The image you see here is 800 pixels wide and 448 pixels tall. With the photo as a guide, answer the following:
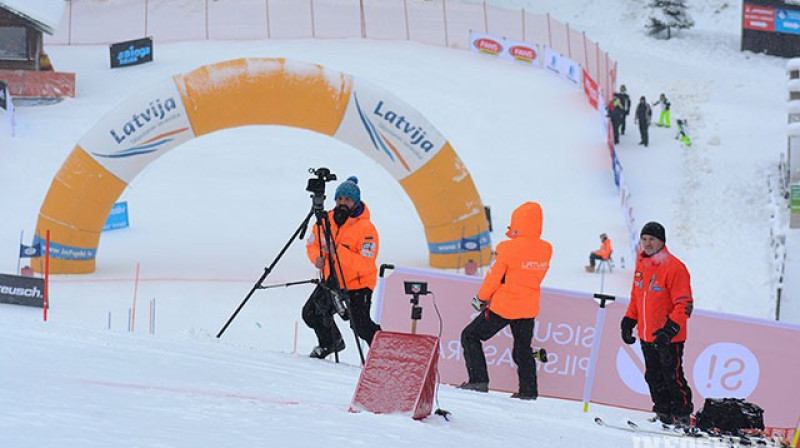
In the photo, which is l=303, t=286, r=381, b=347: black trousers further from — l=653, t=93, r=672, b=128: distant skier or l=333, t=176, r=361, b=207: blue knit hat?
l=653, t=93, r=672, b=128: distant skier

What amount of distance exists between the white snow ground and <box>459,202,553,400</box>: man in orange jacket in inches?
17.7

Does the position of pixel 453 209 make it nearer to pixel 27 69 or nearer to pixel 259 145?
pixel 259 145

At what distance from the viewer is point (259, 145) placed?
25938mm

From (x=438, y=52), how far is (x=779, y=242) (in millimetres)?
19325

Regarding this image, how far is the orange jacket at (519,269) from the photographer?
24.9 ft

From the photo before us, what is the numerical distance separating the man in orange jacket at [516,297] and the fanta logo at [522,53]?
26811 mm

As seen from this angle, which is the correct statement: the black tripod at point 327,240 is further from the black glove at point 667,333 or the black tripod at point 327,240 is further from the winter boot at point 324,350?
the black glove at point 667,333

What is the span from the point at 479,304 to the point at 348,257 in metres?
0.89

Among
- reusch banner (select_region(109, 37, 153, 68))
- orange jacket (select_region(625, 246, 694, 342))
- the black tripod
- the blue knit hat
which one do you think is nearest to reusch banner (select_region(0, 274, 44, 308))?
the black tripod

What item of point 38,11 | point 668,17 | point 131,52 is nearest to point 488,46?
point 668,17

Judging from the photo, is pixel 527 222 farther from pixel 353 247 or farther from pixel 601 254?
pixel 601 254

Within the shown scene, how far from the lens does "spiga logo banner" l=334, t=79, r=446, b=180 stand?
1641 centimetres

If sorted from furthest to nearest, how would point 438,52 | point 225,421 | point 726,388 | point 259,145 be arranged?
1. point 438,52
2. point 259,145
3. point 726,388
4. point 225,421

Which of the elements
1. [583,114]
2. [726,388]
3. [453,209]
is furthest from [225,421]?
[583,114]
